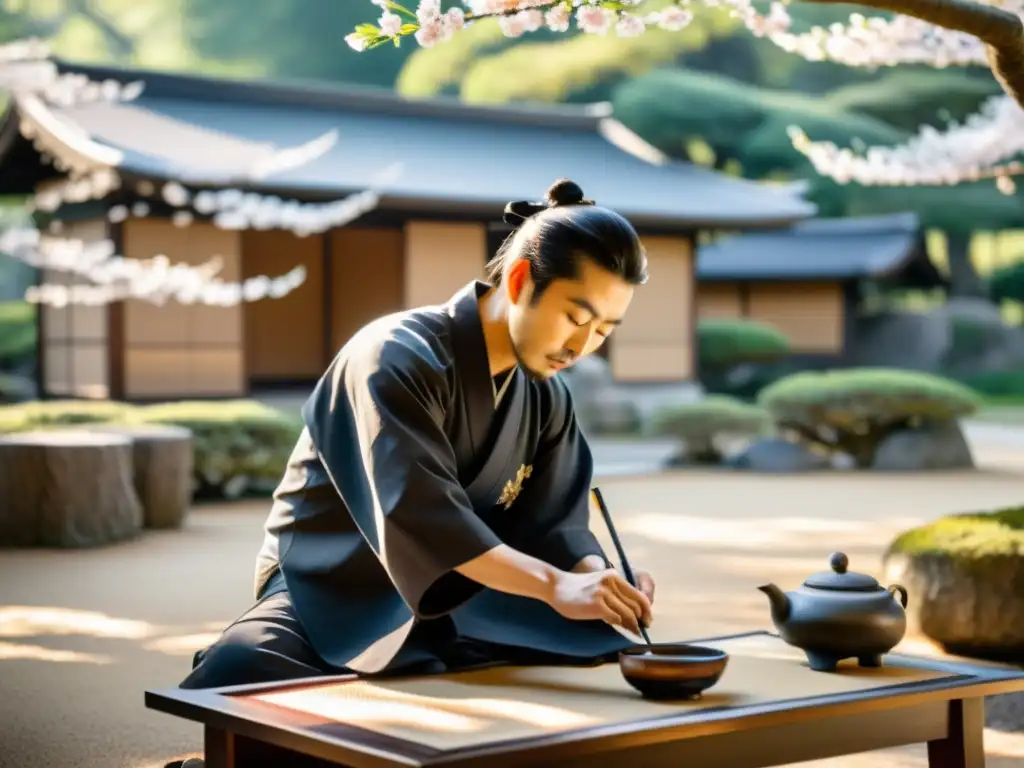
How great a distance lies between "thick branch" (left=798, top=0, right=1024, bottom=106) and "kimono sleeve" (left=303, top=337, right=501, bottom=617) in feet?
4.81

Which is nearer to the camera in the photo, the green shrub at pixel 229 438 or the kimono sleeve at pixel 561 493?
the kimono sleeve at pixel 561 493

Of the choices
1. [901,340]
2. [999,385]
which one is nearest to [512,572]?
[901,340]

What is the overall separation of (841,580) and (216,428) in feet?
25.2

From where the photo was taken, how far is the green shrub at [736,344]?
20.1 metres

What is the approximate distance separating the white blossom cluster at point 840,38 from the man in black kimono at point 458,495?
69 centimetres

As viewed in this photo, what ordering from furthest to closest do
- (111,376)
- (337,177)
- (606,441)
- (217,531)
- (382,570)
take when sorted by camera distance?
(606,441)
(337,177)
(111,376)
(217,531)
(382,570)

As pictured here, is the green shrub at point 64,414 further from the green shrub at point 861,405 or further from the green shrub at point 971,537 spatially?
the green shrub at point 971,537

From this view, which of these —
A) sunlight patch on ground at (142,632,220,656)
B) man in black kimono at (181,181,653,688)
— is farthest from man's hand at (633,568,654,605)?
sunlight patch on ground at (142,632,220,656)

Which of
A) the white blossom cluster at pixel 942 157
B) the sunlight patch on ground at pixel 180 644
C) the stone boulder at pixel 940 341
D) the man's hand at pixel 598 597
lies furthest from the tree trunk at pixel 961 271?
the man's hand at pixel 598 597

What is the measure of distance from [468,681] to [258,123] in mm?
13863

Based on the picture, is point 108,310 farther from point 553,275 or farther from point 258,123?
point 553,275

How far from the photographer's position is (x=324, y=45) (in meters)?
27.4

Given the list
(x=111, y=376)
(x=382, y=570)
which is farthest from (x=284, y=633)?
(x=111, y=376)

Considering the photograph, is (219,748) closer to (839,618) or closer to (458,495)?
(458,495)
